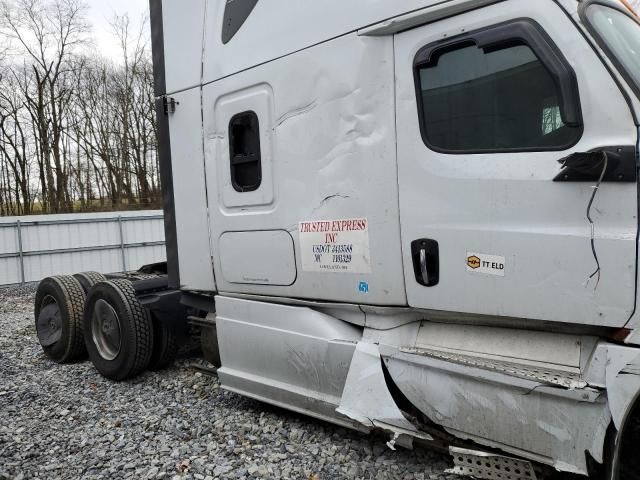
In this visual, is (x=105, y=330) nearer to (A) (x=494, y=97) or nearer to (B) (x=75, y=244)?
(A) (x=494, y=97)

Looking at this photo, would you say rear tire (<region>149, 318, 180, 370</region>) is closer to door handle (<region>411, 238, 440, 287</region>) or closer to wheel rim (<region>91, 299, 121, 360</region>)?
wheel rim (<region>91, 299, 121, 360</region>)

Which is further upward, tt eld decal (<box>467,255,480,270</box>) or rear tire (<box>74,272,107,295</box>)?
tt eld decal (<box>467,255,480,270</box>)

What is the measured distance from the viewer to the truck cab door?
2.21 m

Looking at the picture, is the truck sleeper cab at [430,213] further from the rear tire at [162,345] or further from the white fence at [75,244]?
the white fence at [75,244]

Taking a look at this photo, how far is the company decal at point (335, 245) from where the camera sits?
310 centimetres

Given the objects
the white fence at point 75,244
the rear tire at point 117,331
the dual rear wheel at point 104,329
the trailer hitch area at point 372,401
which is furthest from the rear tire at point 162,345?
the white fence at point 75,244

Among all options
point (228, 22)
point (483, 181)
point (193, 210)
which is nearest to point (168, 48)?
point (228, 22)

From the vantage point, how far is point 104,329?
5.32 metres

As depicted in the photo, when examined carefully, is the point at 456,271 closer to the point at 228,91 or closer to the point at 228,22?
the point at 228,91

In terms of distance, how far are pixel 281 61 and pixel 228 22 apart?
67cm

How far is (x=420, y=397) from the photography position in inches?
111

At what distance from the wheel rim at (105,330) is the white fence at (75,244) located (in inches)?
371

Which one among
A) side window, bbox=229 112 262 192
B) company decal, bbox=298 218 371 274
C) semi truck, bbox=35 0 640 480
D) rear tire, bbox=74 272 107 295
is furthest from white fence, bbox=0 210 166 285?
company decal, bbox=298 218 371 274

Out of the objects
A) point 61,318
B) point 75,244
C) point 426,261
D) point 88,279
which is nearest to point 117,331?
point 61,318
